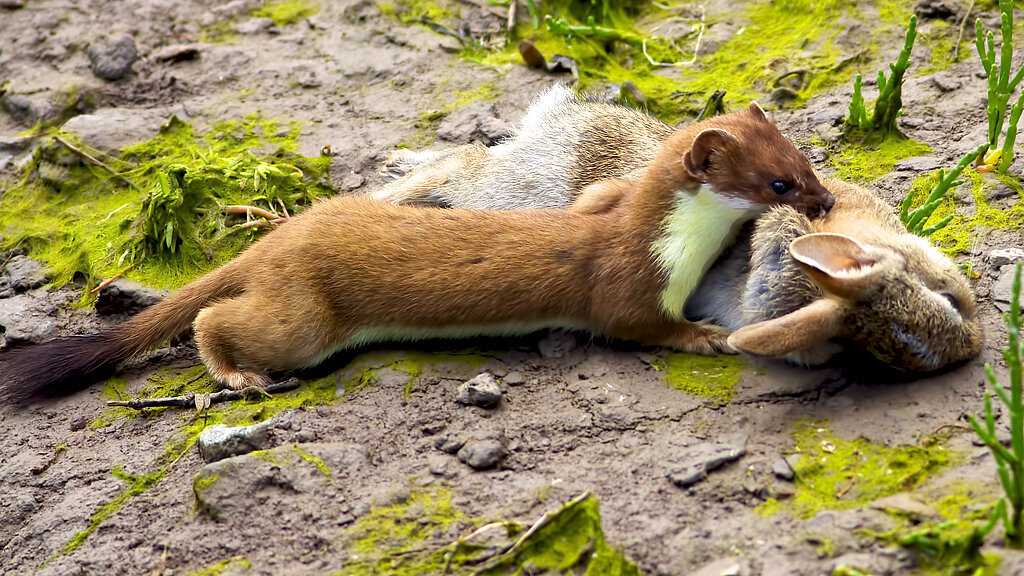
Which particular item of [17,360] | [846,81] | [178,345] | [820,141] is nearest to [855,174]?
[820,141]

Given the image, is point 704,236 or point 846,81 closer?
point 704,236

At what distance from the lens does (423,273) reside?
581 cm

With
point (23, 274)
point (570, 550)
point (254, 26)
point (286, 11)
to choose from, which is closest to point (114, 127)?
point (23, 274)

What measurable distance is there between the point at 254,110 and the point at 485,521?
18.0 feet

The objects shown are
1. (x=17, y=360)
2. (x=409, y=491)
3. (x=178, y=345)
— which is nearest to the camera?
(x=409, y=491)

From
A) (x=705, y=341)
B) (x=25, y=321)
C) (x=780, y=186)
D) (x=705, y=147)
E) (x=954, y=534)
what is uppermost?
(x=705, y=147)

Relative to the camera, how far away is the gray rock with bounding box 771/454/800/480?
440 centimetres

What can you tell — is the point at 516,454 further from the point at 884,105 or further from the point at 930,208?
the point at 884,105

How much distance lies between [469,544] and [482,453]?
26.3 inches

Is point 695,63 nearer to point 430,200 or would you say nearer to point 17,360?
point 430,200

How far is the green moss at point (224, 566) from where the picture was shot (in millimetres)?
4445

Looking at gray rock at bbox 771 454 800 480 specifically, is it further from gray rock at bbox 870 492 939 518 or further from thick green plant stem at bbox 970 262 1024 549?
thick green plant stem at bbox 970 262 1024 549

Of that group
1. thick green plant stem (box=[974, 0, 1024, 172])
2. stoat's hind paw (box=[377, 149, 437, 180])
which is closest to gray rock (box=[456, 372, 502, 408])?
stoat's hind paw (box=[377, 149, 437, 180])

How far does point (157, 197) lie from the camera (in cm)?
719
